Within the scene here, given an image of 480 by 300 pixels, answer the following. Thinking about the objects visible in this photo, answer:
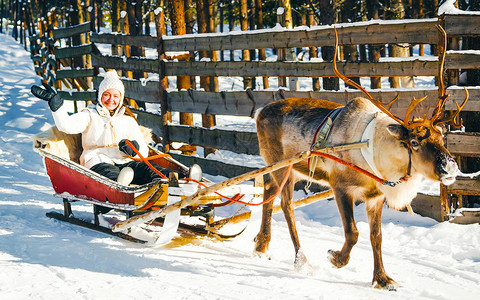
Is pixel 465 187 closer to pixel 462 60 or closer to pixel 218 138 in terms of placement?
pixel 462 60

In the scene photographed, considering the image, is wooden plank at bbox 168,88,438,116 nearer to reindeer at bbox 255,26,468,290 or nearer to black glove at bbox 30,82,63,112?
reindeer at bbox 255,26,468,290

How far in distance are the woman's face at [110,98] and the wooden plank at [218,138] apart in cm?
245

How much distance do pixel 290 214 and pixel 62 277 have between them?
2.10m

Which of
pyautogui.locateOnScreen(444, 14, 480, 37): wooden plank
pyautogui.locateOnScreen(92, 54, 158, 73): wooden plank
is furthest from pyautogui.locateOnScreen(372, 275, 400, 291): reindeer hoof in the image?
pyautogui.locateOnScreen(92, 54, 158, 73): wooden plank

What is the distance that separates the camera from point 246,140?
8.09 meters

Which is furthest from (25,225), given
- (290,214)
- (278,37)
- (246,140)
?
(278,37)

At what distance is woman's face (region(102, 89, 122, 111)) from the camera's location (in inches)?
237

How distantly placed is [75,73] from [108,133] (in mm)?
7836

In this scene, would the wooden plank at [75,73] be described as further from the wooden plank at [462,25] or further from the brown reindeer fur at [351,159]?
the wooden plank at [462,25]

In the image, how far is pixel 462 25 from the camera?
5664 millimetres

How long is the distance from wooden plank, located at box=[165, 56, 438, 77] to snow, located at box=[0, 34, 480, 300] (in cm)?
168

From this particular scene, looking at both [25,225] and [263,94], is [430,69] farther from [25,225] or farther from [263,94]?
[25,225]

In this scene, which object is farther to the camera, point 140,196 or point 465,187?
point 465,187

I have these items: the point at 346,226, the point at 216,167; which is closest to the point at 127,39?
the point at 216,167
